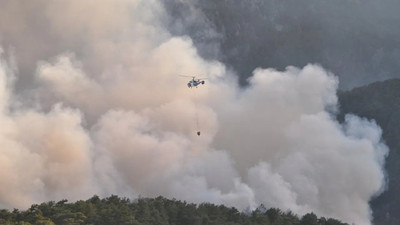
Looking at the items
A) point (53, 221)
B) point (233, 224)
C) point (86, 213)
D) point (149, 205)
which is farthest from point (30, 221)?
point (233, 224)

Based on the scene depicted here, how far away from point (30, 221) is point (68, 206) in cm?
1948

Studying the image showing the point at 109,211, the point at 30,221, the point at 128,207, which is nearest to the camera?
the point at 30,221

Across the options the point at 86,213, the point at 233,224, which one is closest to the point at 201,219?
the point at 233,224

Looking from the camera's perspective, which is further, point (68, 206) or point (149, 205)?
point (149, 205)

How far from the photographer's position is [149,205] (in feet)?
655

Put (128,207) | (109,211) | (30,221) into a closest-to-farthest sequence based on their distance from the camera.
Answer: (30,221) → (109,211) → (128,207)

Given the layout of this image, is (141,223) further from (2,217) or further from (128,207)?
(2,217)

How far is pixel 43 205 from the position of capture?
176m

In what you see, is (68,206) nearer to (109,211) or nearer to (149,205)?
(109,211)

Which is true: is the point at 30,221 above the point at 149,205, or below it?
below

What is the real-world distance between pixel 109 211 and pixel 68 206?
14.9 meters

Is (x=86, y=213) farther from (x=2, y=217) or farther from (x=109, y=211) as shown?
(x=2, y=217)

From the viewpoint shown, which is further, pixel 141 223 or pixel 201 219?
pixel 201 219

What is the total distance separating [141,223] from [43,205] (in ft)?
98.8
